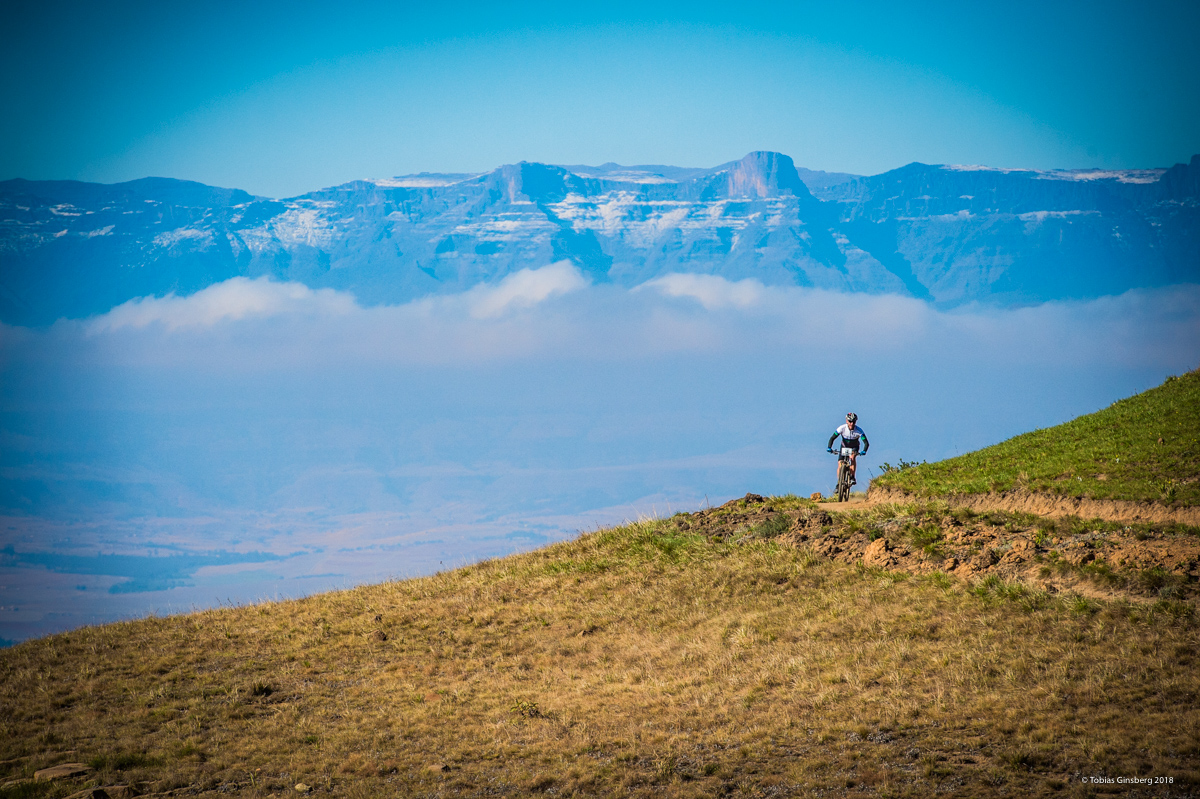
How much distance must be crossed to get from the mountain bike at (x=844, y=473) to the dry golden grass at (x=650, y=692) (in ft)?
16.3

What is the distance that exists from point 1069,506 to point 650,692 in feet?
38.5

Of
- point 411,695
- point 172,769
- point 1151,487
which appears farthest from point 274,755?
point 1151,487

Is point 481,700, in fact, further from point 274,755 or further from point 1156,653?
point 1156,653

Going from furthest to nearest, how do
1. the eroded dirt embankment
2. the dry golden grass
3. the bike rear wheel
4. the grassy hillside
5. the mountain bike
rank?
the bike rear wheel
the mountain bike
the grassy hillside
the eroded dirt embankment
the dry golden grass

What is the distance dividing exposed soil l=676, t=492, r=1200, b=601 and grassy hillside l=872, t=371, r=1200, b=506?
159cm

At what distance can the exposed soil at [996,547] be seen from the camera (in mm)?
15945

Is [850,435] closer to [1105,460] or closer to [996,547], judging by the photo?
[1105,460]

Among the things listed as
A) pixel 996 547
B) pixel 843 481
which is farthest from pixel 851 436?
pixel 996 547

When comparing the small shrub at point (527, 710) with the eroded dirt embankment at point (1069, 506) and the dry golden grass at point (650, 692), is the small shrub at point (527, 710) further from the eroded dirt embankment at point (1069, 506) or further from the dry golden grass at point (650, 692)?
the eroded dirt embankment at point (1069, 506)

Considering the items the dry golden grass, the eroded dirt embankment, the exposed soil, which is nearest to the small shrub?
the dry golden grass

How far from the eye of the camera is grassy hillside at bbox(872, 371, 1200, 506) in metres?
20.5

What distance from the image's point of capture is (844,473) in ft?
84.1

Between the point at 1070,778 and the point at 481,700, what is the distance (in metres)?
9.46

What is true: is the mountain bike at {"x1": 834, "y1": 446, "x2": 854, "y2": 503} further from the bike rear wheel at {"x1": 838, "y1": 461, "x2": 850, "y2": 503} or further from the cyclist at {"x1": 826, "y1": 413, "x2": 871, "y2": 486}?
the cyclist at {"x1": 826, "y1": 413, "x2": 871, "y2": 486}
